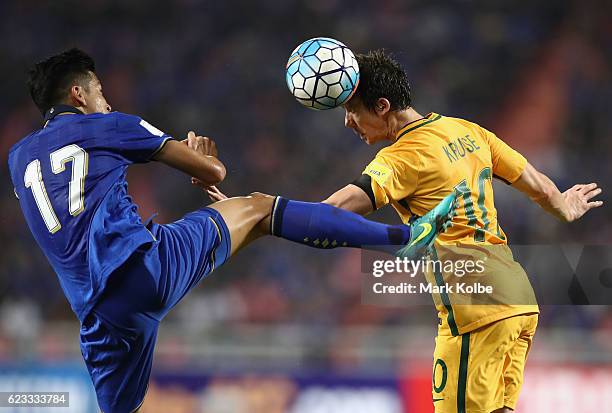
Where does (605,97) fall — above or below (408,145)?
above

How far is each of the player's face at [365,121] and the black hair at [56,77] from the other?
1.35 metres

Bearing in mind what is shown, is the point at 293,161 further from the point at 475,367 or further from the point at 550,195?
the point at 475,367

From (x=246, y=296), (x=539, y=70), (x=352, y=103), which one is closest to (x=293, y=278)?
(x=246, y=296)

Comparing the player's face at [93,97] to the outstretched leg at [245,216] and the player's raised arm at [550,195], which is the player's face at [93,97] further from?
the player's raised arm at [550,195]

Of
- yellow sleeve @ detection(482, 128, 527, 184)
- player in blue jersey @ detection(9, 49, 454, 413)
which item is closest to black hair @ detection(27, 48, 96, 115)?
player in blue jersey @ detection(9, 49, 454, 413)

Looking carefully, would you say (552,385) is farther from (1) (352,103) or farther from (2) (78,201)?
(2) (78,201)

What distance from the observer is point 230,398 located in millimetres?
6797

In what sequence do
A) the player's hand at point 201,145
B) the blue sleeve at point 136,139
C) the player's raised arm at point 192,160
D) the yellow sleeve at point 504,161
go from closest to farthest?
the blue sleeve at point 136,139
the player's raised arm at point 192,160
the player's hand at point 201,145
the yellow sleeve at point 504,161

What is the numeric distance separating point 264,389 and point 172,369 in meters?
0.80

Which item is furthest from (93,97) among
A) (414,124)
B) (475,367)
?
(475,367)

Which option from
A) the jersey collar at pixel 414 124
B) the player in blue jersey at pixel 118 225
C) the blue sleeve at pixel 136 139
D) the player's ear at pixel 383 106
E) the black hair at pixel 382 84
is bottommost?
the player in blue jersey at pixel 118 225

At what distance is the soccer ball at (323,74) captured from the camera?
426 centimetres

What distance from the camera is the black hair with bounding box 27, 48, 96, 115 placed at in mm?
3904

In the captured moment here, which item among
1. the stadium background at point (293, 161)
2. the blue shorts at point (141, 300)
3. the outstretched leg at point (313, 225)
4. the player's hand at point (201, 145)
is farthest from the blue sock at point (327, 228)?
the stadium background at point (293, 161)
